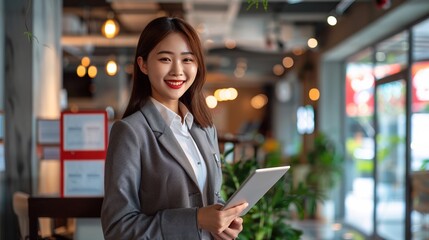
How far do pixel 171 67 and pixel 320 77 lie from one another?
9933 millimetres

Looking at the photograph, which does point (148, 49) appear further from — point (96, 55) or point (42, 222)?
point (96, 55)

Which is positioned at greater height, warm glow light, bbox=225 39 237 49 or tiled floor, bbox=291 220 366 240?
warm glow light, bbox=225 39 237 49

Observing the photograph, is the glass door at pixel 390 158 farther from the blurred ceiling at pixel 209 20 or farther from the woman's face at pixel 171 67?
the woman's face at pixel 171 67

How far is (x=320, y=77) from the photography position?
37.5ft

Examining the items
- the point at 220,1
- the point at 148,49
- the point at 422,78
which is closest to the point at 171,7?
the point at 220,1

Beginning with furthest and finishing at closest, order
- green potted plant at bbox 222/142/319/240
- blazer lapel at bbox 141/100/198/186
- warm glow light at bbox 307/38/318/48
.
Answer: warm glow light at bbox 307/38/318/48, green potted plant at bbox 222/142/319/240, blazer lapel at bbox 141/100/198/186

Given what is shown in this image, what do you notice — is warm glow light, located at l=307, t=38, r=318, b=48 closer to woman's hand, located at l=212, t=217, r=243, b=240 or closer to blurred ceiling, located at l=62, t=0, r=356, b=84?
blurred ceiling, located at l=62, t=0, r=356, b=84

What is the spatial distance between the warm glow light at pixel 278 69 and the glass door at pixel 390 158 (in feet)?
30.8

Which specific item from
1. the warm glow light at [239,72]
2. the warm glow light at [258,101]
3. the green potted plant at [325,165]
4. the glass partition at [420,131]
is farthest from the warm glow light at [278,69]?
the glass partition at [420,131]

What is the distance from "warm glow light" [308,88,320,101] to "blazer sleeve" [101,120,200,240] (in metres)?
10.1

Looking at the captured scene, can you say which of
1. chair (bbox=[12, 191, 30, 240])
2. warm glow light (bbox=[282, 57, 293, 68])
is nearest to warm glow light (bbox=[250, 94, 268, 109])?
warm glow light (bbox=[282, 57, 293, 68])

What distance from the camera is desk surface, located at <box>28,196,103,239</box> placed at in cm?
296

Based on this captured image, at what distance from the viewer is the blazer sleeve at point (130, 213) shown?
159 centimetres

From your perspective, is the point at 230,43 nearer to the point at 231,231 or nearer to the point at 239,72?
the point at 239,72
